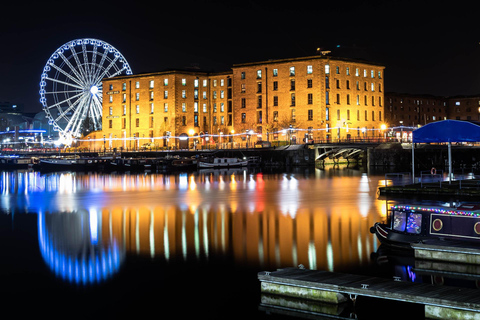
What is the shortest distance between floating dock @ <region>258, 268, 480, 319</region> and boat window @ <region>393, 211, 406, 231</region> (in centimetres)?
691

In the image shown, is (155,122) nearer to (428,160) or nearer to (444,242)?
(428,160)

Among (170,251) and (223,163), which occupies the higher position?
(223,163)

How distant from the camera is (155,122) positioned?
395 feet

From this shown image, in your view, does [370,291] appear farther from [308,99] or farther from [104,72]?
[104,72]

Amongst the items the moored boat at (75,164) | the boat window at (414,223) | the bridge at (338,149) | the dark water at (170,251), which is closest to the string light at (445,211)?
the boat window at (414,223)

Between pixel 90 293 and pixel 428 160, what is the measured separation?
288 ft

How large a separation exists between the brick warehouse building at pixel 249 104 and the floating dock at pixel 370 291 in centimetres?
8999

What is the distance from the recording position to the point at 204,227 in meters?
29.0

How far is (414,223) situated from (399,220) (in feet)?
2.30

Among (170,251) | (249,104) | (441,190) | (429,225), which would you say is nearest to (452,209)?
(429,225)

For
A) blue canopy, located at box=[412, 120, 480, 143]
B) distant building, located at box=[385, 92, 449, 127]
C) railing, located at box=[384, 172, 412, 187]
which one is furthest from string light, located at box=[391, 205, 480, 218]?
distant building, located at box=[385, 92, 449, 127]

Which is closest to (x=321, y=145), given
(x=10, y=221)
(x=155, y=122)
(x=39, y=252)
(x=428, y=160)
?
(x=428, y=160)

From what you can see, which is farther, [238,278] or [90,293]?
[238,278]

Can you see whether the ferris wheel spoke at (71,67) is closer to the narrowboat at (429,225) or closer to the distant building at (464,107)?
the narrowboat at (429,225)
